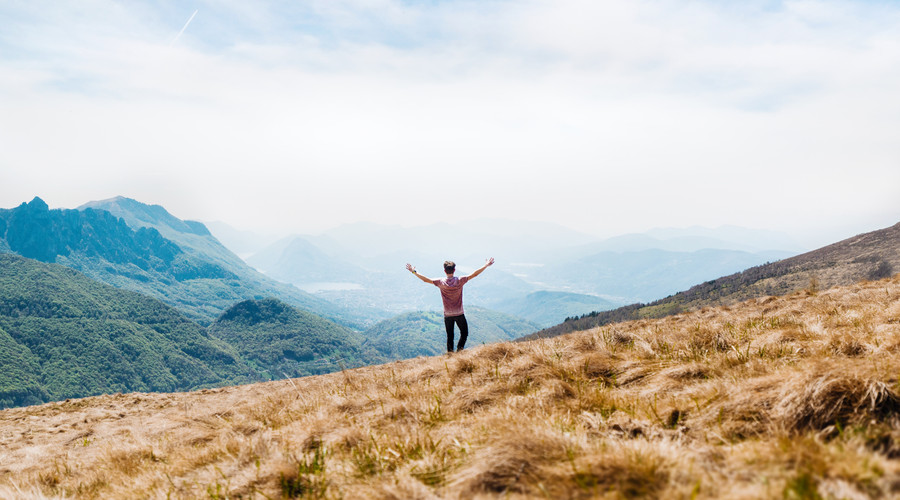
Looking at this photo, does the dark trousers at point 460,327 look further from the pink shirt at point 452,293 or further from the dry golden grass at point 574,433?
the dry golden grass at point 574,433

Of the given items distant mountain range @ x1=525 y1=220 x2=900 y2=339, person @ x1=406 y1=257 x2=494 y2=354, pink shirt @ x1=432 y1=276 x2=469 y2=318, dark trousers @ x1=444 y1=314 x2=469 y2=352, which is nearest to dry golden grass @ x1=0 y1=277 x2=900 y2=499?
dark trousers @ x1=444 y1=314 x2=469 y2=352

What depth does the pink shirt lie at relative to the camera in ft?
39.5

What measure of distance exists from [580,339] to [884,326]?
4679mm

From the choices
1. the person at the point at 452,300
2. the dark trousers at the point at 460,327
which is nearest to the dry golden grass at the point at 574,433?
the dark trousers at the point at 460,327

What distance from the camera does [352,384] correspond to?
28.8ft

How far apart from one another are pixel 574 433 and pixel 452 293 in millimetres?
8288

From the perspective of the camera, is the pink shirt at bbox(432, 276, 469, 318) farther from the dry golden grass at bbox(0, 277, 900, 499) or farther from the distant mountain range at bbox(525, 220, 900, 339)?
the distant mountain range at bbox(525, 220, 900, 339)

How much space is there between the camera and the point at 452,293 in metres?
12.1

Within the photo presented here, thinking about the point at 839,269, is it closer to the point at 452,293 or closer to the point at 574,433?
the point at 452,293

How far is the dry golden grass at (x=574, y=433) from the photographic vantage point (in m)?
2.78

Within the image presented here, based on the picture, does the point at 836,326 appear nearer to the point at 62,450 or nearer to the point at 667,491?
the point at 667,491

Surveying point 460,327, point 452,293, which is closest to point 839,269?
point 460,327

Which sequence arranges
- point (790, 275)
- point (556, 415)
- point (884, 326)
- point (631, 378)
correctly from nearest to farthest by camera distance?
point (556, 415) < point (631, 378) < point (884, 326) < point (790, 275)

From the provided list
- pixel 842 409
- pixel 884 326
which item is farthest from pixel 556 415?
pixel 884 326
